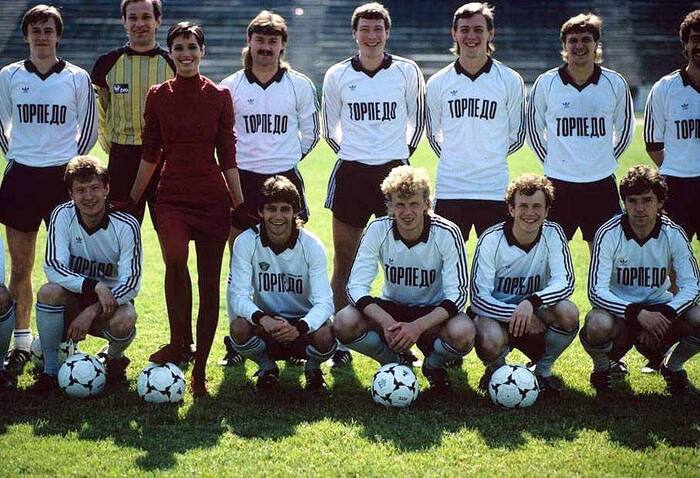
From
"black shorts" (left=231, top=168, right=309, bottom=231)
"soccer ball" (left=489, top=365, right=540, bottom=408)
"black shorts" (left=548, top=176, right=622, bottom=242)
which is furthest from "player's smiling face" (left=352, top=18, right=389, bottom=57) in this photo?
"soccer ball" (left=489, top=365, right=540, bottom=408)

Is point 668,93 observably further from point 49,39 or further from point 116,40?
point 116,40

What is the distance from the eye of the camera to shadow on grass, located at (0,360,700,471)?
4.27 meters

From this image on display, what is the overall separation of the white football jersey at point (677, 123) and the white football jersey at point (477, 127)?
36.4 inches

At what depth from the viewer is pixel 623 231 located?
518 centimetres

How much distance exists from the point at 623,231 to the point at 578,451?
5.27 feet

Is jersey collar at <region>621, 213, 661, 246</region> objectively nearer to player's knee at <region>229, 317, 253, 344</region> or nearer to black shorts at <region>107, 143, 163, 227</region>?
player's knee at <region>229, 317, 253, 344</region>

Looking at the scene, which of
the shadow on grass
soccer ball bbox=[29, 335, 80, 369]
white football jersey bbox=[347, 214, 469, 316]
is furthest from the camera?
soccer ball bbox=[29, 335, 80, 369]

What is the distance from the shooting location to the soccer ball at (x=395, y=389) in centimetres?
471

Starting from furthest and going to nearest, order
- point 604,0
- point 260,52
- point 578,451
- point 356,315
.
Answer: point 604,0, point 260,52, point 356,315, point 578,451

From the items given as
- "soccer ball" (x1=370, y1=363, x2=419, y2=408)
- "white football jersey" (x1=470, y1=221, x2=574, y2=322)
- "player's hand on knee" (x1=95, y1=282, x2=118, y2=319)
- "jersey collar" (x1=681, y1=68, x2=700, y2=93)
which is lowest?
"soccer ball" (x1=370, y1=363, x2=419, y2=408)

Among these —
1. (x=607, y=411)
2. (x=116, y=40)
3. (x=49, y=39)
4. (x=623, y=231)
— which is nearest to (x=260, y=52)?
(x=49, y=39)

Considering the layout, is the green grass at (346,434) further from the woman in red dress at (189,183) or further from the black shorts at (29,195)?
the black shorts at (29,195)

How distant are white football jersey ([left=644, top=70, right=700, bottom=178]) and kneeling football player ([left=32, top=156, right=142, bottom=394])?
3.52 metres

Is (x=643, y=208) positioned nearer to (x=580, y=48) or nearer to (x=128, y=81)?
(x=580, y=48)
